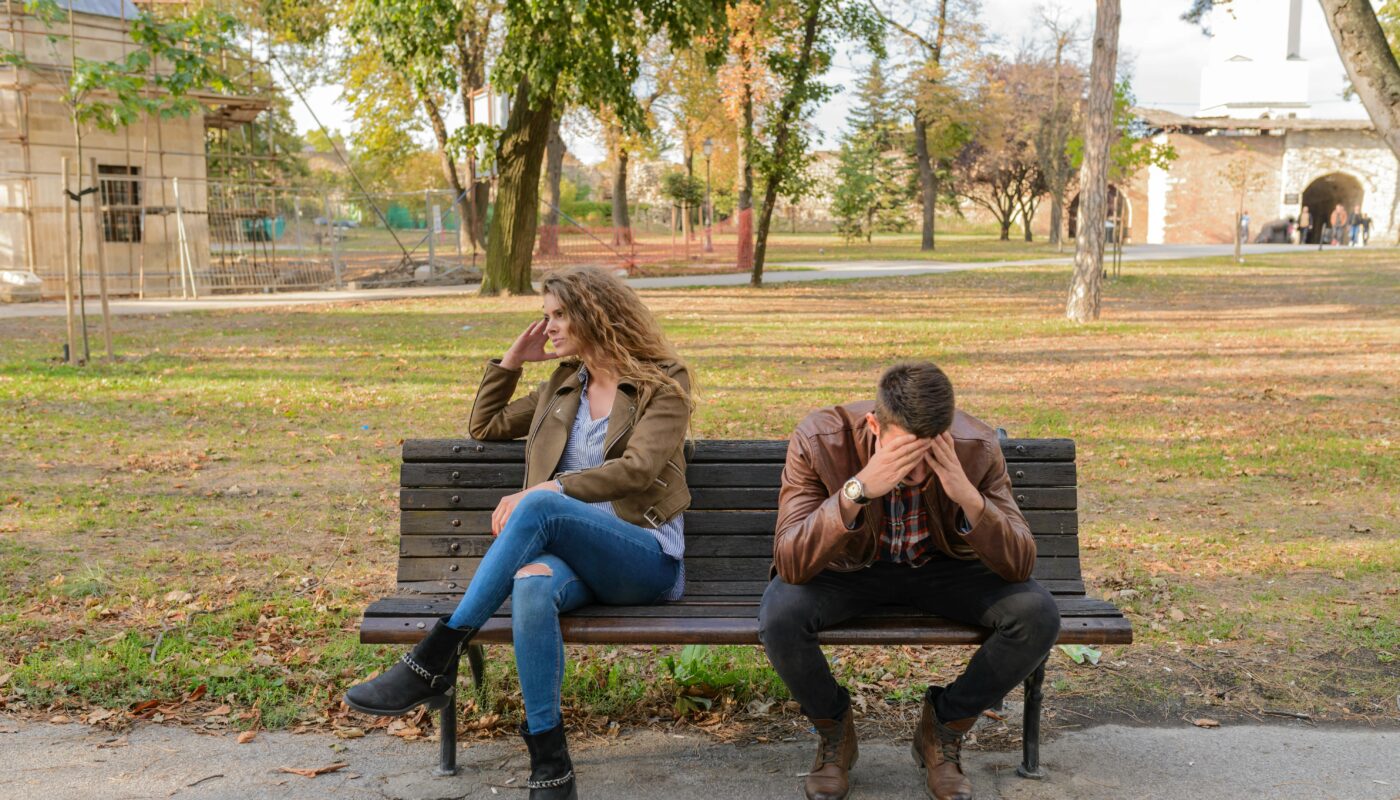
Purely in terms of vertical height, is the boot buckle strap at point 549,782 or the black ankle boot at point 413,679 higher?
the black ankle boot at point 413,679

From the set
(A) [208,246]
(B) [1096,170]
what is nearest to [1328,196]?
(B) [1096,170]

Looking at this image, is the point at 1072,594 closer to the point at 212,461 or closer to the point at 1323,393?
the point at 212,461

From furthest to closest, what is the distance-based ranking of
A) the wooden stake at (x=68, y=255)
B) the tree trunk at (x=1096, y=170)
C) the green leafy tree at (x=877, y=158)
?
the green leafy tree at (x=877, y=158)
the tree trunk at (x=1096, y=170)
the wooden stake at (x=68, y=255)

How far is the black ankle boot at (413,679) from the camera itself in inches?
138

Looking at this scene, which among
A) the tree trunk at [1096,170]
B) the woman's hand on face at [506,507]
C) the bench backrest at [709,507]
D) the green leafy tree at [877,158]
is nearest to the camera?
the woman's hand on face at [506,507]

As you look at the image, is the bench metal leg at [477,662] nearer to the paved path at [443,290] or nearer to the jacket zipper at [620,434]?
the jacket zipper at [620,434]

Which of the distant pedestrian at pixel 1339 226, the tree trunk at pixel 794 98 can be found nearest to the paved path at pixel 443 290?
the tree trunk at pixel 794 98

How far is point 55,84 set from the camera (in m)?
22.9

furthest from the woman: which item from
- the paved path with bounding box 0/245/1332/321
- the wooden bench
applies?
the paved path with bounding box 0/245/1332/321

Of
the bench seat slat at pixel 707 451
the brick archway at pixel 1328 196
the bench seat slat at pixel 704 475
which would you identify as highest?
the brick archway at pixel 1328 196

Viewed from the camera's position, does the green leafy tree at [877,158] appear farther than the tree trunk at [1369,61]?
Yes

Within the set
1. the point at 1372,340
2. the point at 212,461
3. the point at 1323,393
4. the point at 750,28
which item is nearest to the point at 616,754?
the point at 212,461

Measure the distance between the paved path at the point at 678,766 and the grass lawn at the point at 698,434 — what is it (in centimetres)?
18

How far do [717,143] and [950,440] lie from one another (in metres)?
45.9
